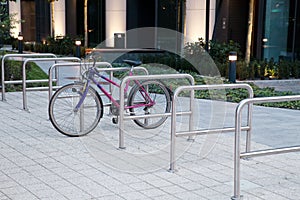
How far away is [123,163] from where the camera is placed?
20.0ft

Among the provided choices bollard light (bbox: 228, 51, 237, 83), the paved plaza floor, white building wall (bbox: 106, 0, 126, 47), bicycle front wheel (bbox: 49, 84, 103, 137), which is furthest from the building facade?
bicycle front wheel (bbox: 49, 84, 103, 137)

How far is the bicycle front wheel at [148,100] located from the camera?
25.5 feet

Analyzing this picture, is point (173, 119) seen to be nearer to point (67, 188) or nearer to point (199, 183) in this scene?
point (199, 183)

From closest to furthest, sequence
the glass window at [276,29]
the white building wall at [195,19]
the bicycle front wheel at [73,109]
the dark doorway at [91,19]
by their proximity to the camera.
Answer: the bicycle front wheel at [73,109] < the glass window at [276,29] < the white building wall at [195,19] < the dark doorway at [91,19]

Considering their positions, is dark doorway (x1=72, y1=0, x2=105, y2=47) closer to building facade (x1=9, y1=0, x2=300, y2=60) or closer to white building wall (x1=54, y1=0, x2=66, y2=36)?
building facade (x1=9, y1=0, x2=300, y2=60)

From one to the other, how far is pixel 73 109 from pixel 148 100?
116 cm

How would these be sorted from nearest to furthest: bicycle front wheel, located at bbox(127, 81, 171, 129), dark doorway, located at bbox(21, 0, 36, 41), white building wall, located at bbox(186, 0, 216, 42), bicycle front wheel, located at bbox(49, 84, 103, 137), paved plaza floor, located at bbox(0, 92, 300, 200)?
paved plaza floor, located at bbox(0, 92, 300, 200), bicycle front wheel, located at bbox(49, 84, 103, 137), bicycle front wheel, located at bbox(127, 81, 171, 129), white building wall, located at bbox(186, 0, 216, 42), dark doorway, located at bbox(21, 0, 36, 41)

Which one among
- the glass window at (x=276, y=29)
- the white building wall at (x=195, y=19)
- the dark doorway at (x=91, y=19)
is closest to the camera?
the glass window at (x=276, y=29)

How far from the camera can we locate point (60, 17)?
28.6m

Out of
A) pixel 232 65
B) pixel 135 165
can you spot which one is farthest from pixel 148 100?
pixel 232 65

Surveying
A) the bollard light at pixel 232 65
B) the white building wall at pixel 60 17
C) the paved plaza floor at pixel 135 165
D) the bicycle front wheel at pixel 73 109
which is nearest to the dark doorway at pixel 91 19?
the white building wall at pixel 60 17

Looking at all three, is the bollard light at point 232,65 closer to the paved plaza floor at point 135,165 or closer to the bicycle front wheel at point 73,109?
the paved plaza floor at point 135,165

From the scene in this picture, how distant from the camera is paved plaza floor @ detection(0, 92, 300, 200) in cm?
508

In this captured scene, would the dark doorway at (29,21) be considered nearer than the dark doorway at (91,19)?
No
